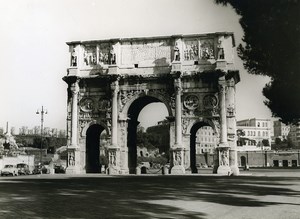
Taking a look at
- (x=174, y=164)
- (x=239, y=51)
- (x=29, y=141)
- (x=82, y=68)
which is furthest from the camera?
(x=29, y=141)

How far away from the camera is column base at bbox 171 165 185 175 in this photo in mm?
27297

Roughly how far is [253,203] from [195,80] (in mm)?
18822

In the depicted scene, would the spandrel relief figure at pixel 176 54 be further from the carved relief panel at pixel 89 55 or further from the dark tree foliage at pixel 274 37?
the dark tree foliage at pixel 274 37

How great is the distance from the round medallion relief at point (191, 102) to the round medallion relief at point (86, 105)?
6375mm

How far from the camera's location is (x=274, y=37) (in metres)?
12.1

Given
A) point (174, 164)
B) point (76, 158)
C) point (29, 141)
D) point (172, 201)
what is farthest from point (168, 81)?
point (29, 141)

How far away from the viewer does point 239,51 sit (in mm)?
15305

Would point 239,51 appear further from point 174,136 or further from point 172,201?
point 174,136

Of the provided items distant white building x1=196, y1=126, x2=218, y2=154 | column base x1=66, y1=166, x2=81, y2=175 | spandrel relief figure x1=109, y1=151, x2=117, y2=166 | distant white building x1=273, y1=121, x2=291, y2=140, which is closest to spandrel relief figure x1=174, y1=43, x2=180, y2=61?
spandrel relief figure x1=109, y1=151, x2=117, y2=166

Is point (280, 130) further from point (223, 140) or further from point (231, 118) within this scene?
point (223, 140)

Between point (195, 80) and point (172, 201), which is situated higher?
point (195, 80)

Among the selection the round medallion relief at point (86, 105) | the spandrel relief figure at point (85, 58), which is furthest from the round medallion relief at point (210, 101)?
the spandrel relief figure at point (85, 58)

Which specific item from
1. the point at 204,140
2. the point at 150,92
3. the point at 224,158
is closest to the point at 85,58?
the point at 150,92

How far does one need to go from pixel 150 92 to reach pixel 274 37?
56.9 ft
